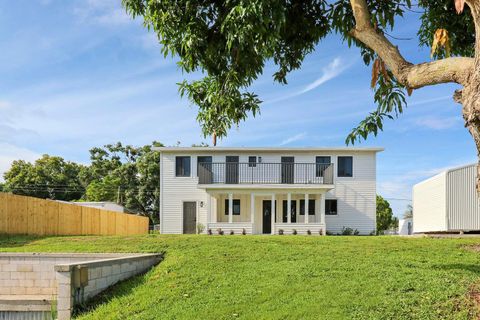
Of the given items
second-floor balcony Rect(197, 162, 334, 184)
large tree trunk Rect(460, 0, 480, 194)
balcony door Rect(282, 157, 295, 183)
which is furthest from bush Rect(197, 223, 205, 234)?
large tree trunk Rect(460, 0, 480, 194)

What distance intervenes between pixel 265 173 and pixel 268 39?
19.3 meters

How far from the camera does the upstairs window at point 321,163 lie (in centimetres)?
2402

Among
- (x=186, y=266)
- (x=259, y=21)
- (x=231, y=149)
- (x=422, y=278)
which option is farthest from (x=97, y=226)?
(x=259, y=21)

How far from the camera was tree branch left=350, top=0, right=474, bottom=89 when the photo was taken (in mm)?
3828

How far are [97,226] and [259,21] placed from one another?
21.2 meters

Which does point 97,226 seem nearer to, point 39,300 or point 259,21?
point 39,300

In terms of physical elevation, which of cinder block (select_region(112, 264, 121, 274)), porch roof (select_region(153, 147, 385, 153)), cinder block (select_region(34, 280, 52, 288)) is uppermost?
porch roof (select_region(153, 147, 385, 153))

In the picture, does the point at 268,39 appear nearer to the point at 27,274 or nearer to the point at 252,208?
the point at 27,274

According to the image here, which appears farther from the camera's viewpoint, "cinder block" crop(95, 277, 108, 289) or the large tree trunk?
"cinder block" crop(95, 277, 108, 289)

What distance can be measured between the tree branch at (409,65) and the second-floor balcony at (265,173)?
19065 millimetres

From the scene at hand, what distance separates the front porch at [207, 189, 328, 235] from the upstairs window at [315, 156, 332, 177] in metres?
1.14

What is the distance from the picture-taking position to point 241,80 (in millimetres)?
5828

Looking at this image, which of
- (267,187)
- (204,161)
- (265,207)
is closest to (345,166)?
(267,187)

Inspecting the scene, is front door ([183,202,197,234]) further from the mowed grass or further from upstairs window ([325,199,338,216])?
the mowed grass
